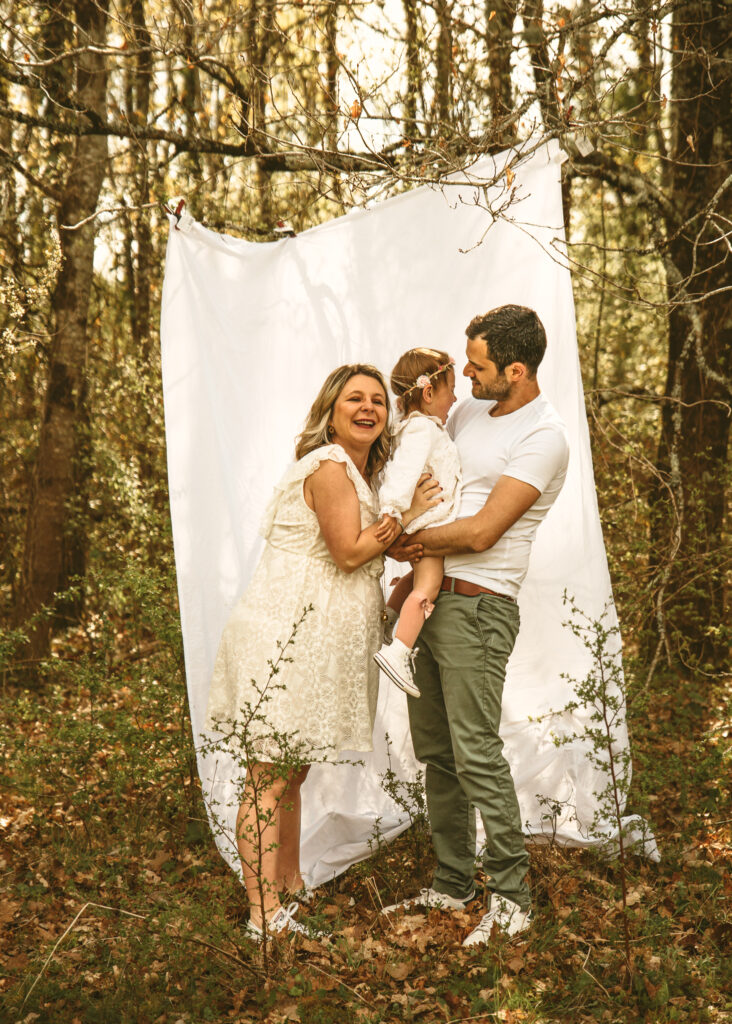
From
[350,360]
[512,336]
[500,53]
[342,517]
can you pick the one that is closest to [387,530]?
[342,517]

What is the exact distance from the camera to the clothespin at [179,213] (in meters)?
3.71

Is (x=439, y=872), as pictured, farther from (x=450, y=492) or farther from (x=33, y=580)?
(x=33, y=580)

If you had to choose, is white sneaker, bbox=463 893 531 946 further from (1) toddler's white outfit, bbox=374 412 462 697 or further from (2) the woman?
(1) toddler's white outfit, bbox=374 412 462 697

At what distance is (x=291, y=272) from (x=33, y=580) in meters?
3.07

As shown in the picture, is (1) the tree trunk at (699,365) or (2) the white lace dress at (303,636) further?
(1) the tree trunk at (699,365)

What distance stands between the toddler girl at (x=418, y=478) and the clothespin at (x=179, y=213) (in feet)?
3.99

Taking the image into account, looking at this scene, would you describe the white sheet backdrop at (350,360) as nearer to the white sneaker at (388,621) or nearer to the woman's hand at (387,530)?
the white sneaker at (388,621)

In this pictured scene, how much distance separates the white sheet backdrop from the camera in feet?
12.1

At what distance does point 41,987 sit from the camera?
2729mm

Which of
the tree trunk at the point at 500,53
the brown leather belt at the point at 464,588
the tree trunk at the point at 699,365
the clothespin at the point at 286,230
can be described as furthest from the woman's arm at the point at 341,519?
the tree trunk at the point at 500,53

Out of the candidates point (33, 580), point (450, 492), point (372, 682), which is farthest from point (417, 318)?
point (33, 580)

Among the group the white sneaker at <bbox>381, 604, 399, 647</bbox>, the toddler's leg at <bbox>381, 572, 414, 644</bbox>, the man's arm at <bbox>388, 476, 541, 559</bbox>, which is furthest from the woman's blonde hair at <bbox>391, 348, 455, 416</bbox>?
the white sneaker at <bbox>381, 604, 399, 647</bbox>

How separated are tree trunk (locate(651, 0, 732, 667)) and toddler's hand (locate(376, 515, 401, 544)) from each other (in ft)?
7.70

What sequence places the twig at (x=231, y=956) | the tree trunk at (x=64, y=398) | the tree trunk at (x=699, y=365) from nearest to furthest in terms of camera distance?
1. the twig at (x=231, y=956)
2. the tree trunk at (x=699, y=365)
3. the tree trunk at (x=64, y=398)
